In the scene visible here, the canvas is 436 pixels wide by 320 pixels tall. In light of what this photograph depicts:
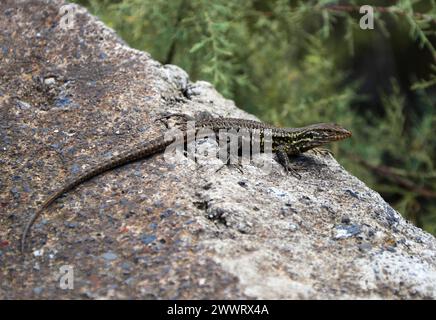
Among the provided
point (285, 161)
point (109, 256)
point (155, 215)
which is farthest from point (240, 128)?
point (109, 256)

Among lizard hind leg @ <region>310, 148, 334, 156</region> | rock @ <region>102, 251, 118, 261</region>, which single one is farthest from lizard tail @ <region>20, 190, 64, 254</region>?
lizard hind leg @ <region>310, 148, 334, 156</region>

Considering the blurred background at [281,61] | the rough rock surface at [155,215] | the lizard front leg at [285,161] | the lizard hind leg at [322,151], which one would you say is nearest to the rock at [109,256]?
the rough rock surface at [155,215]

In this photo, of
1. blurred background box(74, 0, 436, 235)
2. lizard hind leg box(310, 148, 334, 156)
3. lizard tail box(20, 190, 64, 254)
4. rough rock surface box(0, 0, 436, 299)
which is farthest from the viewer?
blurred background box(74, 0, 436, 235)

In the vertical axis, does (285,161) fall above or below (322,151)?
below

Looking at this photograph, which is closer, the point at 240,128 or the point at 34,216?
the point at 34,216

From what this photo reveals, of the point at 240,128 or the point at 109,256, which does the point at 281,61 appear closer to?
the point at 240,128

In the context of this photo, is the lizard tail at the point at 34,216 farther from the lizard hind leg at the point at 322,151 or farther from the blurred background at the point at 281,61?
the blurred background at the point at 281,61

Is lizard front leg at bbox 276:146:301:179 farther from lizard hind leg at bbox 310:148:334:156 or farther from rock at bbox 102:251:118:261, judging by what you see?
rock at bbox 102:251:118:261
